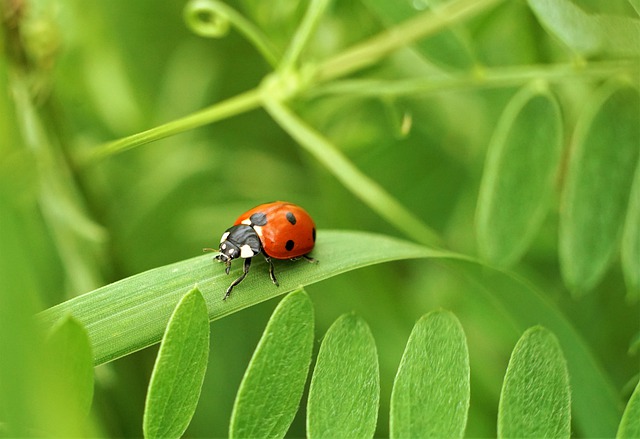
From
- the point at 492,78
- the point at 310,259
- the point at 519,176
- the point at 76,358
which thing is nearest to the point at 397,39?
the point at 492,78

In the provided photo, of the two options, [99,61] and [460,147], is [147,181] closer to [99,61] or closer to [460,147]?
[99,61]

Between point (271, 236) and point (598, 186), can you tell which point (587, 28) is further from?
point (271, 236)

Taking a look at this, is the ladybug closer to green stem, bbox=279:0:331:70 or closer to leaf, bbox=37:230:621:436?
leaf, bbox=37:230:621:436

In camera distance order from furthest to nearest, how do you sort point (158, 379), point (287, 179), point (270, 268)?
point (287, 179) → point (270, 268) → point (158, 379)

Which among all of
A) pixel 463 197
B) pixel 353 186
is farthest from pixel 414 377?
pixel 463 197

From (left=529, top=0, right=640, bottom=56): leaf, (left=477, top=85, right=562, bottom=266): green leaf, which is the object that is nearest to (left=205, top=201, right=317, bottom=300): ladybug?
(left=477, top=85, right=562, bottom=266): green leaf

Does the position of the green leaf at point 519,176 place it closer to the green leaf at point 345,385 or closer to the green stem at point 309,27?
the green stem at point 309,27
